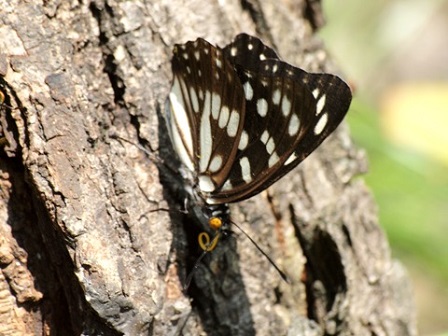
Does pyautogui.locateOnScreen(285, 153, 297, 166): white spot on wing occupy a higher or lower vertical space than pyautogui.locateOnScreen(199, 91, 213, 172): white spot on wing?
lower

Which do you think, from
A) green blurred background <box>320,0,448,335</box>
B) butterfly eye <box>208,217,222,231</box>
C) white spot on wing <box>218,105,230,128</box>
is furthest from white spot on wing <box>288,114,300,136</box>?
green blurred background <box>320,0,448,335</box>

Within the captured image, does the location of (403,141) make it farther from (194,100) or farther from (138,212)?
(138,212)

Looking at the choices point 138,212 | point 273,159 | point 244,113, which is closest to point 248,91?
point 244,113

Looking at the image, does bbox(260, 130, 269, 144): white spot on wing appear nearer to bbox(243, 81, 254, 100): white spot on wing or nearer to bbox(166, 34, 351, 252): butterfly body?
bbox(166, 34, 351, 252): butterfly body

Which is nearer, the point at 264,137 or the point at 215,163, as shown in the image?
the point at 264,137

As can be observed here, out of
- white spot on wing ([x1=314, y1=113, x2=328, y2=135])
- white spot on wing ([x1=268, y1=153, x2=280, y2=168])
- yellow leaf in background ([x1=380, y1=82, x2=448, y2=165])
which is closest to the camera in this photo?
white spot on wing ([x1=314, y1=113, x2=328, y2=135])

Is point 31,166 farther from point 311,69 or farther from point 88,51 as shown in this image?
point 311,69

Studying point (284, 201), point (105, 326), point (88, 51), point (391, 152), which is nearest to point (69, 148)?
point (88, 51)
